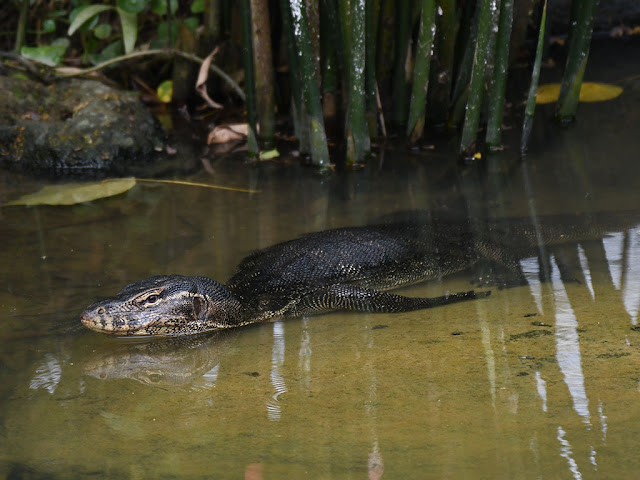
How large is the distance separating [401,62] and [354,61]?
3.26 feet

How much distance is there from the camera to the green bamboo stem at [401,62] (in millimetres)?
6344

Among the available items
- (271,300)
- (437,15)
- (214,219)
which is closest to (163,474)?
(271,300)

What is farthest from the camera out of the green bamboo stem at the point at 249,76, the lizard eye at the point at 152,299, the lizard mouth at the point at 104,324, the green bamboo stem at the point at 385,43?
the green bamboo stem at the point at 385,43

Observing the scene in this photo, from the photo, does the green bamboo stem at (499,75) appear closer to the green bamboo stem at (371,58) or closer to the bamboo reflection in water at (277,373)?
the green bamboo stem at (371,58)

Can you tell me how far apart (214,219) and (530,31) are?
6349mm

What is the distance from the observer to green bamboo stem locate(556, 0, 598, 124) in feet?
20.2

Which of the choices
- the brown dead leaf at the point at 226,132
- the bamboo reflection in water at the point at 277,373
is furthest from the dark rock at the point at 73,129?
the bamboo reflection in water at the point at 277,373

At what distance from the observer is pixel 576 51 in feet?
20.6

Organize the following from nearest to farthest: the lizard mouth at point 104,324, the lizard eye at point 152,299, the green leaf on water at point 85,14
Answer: the lizard mouth at point 104,324 → the lizard eye at point 152,299 → the green leaf on water at point 85,14

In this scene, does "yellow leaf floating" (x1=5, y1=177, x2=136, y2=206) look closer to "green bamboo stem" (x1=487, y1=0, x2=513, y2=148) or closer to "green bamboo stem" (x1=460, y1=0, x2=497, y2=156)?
"green bamboo stem" (x1=460, y1=0, x2=497, y2=156)

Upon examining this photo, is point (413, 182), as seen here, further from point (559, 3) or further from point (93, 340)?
point (559, 3)

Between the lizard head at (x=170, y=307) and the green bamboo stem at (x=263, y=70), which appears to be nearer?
the lizard head at (x=170, y=307)

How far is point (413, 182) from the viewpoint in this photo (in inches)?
240

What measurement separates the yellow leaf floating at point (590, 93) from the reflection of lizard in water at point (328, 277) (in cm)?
303
